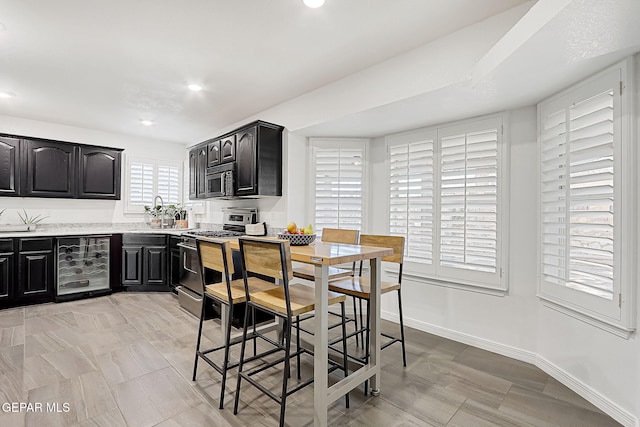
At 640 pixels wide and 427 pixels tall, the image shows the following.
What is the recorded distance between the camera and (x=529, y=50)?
1815 millimetres

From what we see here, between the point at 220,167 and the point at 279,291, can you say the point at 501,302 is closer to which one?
the point at 279,291

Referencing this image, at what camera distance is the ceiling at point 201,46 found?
2.17m

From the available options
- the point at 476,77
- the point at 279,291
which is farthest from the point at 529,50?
the point at 279,291

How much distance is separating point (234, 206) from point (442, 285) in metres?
3.22

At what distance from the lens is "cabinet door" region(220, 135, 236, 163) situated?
4.24m

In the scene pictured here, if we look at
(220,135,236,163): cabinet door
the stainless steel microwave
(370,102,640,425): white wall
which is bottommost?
(370,102,640,425): white wall

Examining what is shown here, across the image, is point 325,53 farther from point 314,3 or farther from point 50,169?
point 50,169

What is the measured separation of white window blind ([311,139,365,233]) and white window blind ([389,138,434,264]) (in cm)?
41

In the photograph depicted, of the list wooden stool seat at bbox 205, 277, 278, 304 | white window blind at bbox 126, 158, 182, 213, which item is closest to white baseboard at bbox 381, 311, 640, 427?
wooden stool seat at bbox 205, 277, 278, 304

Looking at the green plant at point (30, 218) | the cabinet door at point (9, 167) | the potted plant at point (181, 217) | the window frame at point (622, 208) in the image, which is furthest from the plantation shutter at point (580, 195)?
the green plant at point (30, 218)

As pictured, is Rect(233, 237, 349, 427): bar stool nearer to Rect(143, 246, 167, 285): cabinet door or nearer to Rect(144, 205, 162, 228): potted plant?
Rect(143, 246, 167, 285): cabinet door

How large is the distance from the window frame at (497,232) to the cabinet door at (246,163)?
1698mm

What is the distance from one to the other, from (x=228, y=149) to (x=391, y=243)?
8.83 feet

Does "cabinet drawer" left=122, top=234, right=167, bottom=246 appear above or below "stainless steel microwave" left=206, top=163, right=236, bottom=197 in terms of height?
below
